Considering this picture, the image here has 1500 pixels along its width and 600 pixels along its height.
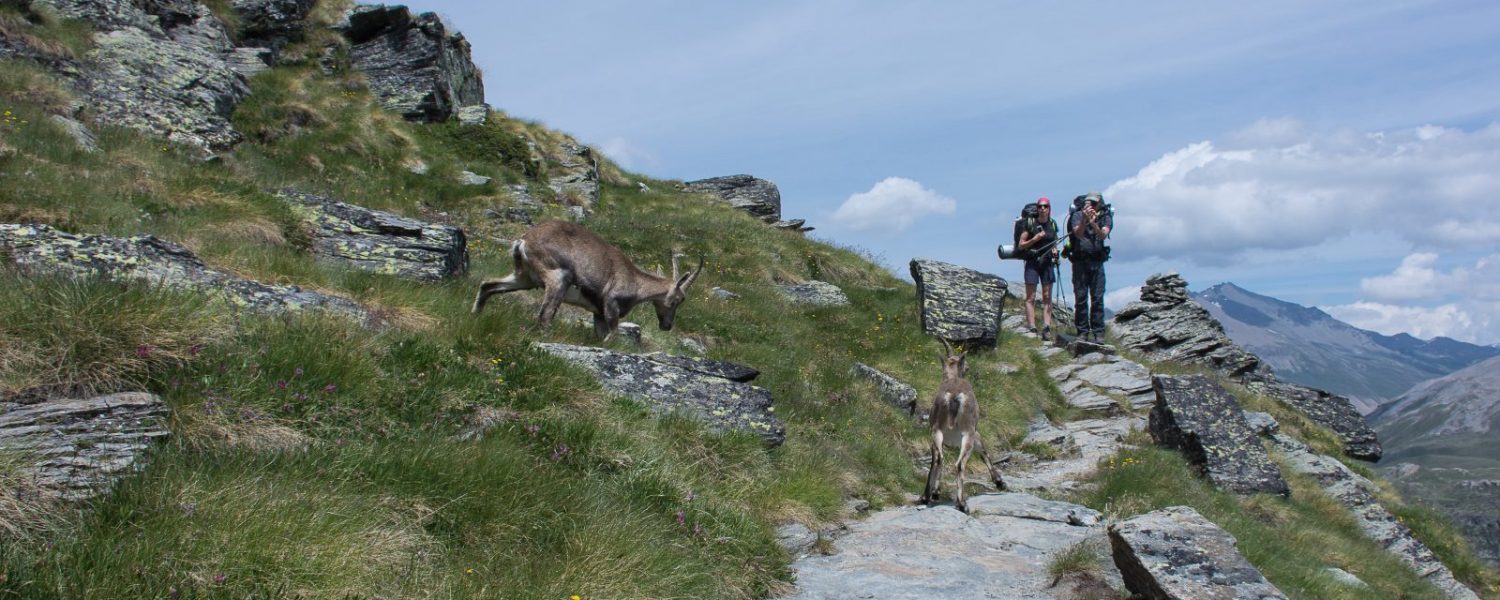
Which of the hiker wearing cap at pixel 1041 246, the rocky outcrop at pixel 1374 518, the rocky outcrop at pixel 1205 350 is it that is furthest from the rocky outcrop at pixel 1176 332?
the rocky outcrop at pixel 1374 518

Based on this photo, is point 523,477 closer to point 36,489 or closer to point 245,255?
point 36,489

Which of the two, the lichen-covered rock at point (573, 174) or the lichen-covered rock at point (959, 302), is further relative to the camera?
the lichen-covered rock at point (573, 174)

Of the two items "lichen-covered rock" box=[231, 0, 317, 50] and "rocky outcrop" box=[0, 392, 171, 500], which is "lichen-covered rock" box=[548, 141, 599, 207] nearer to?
"lichen-covered rock" box=[231, 0, 317, 50]

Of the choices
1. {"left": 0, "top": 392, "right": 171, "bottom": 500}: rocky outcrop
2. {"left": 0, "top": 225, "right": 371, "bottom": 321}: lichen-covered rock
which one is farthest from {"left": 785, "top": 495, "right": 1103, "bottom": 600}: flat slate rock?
{"left": 0, "top": 225, "right": 371, "bottom": 321}: lichen-covered rock

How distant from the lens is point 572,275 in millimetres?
12281

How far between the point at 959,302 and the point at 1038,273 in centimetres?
231

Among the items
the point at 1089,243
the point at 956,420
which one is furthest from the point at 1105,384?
the point at 956,420

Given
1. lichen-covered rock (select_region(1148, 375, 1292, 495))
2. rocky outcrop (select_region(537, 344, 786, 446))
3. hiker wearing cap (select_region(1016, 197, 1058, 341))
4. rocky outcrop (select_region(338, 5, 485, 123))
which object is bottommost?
lichen-covered rock (select_region(1148, 375, 1292, 495))

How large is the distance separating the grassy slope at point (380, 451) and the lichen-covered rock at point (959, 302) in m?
6.80

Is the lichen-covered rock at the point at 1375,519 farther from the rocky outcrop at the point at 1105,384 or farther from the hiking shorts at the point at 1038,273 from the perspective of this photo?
the hiking shorts at the point at 1038,273

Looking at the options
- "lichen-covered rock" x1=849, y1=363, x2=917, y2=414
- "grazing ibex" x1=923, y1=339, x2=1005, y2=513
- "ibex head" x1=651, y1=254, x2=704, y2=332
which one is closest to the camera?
"grazing ibex" x1=923, y1=339, x2=1005, y2=513

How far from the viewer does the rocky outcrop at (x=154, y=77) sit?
1614cm

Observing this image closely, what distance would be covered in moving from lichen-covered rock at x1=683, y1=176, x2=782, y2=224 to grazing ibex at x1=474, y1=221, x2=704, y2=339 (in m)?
26.6

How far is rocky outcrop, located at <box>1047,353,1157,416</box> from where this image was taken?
19.2 m
